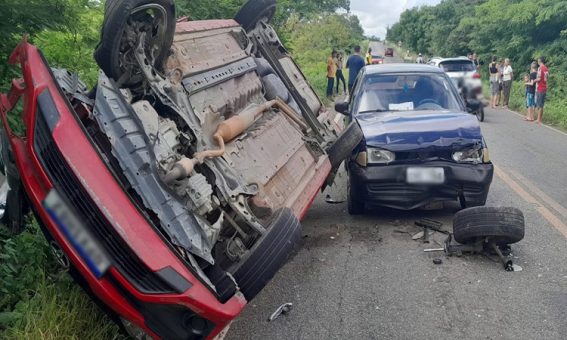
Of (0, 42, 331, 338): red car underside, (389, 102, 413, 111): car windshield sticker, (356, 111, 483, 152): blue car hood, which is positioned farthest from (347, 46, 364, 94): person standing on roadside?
(0, 42, 331, 338): red car underside

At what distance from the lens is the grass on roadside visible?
137 inches

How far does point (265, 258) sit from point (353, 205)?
3.41 metres

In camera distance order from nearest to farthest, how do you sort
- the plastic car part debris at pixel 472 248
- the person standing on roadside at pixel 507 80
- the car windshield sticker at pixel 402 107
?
the plastic car part debris at pixel 472 248
the car windshield sticker at pixel 402 107
the person standing on roadside at pixel 507 80

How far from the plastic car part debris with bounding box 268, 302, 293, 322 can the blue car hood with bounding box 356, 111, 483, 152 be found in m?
2.39

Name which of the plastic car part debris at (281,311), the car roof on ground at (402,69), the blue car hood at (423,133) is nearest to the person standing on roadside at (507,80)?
the car roof on ground at (402,69)

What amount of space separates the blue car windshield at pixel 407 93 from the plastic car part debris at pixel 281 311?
11.5ft

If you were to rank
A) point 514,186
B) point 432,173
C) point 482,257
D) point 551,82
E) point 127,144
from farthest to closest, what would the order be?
point 551,82 < point 514,186 < point 432,173 < point 482,257 < point 127,144

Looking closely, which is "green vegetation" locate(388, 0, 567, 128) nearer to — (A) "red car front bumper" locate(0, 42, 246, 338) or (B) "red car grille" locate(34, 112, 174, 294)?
(A) "red car front bumper" locate(0, 42, 246, 338)

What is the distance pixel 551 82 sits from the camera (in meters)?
22.3

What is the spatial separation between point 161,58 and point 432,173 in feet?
10.3

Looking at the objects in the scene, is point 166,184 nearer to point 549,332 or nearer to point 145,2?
point 145,2

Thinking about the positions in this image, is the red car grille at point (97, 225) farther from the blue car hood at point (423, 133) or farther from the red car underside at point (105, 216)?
the blue car hood at point (423, 133)

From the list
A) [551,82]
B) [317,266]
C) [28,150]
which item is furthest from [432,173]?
[551,82]

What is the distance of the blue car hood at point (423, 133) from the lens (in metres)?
6.26
